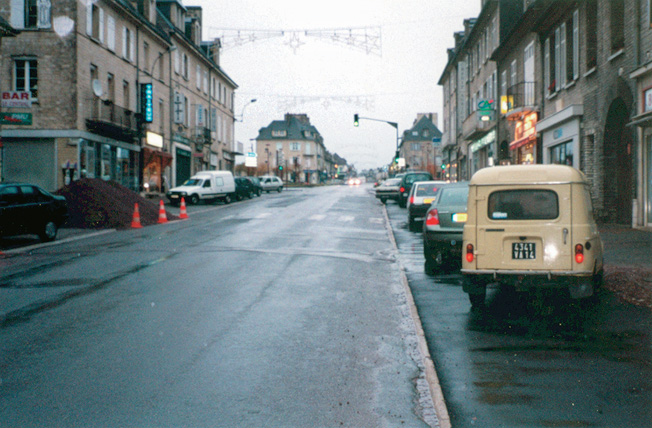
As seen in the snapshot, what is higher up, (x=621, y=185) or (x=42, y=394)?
(x=621, y=185)

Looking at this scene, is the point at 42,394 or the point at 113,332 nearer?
the point at 42,394

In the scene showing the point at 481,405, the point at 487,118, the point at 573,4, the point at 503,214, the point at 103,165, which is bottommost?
the point at 481,405

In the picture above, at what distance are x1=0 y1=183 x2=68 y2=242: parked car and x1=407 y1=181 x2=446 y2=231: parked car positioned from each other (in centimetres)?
995

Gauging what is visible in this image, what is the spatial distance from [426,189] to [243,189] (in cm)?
2516

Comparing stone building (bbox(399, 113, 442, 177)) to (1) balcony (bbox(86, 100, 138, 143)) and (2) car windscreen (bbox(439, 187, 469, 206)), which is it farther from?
(2) car windscreen (bbox(439, 187, 469, 206))

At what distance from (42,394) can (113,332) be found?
199 centimetres

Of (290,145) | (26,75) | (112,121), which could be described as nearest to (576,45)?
(112,121)

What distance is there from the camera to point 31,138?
29.2m

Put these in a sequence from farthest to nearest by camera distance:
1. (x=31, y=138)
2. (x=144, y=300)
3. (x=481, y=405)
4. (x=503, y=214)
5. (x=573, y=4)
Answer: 1. (x=31, y=138)
2. (x=573, y=4)
3. (x=144, y=300)
4. (x=503, y=214)
5. (x=481, y=405)

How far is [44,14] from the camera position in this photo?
29031 mm

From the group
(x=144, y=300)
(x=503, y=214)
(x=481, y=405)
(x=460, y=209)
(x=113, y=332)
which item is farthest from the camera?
(x=460, y=209)

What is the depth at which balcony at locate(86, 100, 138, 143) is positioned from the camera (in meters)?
30.7

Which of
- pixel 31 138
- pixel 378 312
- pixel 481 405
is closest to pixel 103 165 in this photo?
pixel 31 138

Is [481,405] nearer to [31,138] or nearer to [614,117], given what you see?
[614,117]
